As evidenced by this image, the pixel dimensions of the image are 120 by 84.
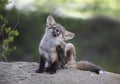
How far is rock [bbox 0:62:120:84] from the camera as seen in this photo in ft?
32.9

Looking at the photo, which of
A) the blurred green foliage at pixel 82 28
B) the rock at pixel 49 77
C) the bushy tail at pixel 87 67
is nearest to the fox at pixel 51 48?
the rock at pixel 49 77

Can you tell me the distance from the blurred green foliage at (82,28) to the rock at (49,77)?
7628 millimetres

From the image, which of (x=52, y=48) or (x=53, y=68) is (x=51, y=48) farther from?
(x=53, y=68)

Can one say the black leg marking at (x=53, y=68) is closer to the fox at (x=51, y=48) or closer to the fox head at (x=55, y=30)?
the fox at (x=51, y=48)

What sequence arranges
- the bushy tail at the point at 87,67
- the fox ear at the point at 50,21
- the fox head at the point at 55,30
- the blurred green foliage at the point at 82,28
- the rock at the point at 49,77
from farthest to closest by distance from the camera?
the blurred green foliage at the point at 82,28, the bushy tail at the point at 87,67, the fox ear at the point at 50,21, the fox head at the point at 55,30, the rock at the point at 49,77

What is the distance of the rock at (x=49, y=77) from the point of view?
32.9ft

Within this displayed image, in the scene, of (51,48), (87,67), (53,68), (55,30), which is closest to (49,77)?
(53,68)

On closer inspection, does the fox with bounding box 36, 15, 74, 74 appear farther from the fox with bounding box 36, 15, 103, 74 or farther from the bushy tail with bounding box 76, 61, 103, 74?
the bushy tail with bounding box 76, 61, 103, 74

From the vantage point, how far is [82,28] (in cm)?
1997

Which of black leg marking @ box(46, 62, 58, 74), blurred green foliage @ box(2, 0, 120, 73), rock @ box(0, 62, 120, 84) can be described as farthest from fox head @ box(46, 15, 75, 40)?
blurred green foliage @ box(2, 0, 120, 73)

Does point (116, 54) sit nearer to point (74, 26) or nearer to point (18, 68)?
point (74, 26)

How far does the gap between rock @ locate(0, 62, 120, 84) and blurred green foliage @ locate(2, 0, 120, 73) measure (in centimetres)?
763

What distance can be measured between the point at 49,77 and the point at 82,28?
32.7 ft

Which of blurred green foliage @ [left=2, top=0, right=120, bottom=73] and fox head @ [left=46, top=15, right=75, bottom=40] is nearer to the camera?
fox head @ [left=46, top=15, right=75, bottom=40]
